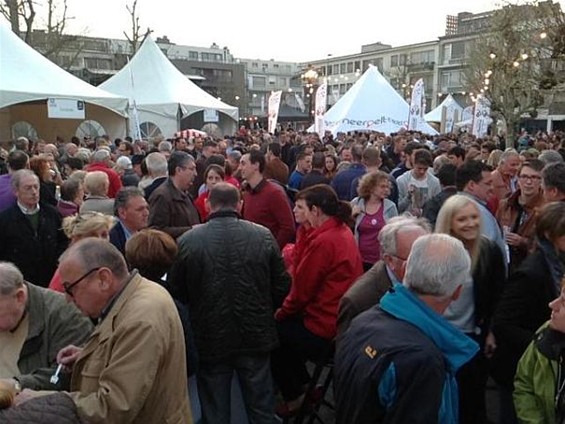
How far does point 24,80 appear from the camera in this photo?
43.7 ft

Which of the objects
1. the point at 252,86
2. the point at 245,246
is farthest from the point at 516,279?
the point at 252,86

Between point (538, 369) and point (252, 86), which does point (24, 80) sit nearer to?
point (538, 369)

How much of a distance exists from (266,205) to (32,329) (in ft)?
9.75

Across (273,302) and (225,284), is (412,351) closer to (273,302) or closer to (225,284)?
(225,284)

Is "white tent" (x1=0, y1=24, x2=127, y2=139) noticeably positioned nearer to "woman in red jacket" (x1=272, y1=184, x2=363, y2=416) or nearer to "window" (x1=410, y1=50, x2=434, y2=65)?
"woman in red jacket" (x1=272, y1=184, x2=363, y2=416)

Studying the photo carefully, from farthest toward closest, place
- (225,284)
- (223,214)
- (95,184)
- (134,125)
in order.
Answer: (134,125)
(95,184)
(223,214)
(225,284)

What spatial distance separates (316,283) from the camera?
144 inches

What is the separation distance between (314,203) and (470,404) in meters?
1.64

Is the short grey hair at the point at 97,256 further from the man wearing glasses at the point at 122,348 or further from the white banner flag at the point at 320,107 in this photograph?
the white banner flag at the point at 320,107

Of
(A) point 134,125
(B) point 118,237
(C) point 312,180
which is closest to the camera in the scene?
(B) point 118,237

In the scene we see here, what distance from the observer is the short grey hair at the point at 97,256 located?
7.13 ft

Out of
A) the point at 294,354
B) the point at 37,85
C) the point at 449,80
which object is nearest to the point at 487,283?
the point at 294,354

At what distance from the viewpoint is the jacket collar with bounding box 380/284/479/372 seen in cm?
199

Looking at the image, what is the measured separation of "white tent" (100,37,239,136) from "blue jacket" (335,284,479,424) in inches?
649
